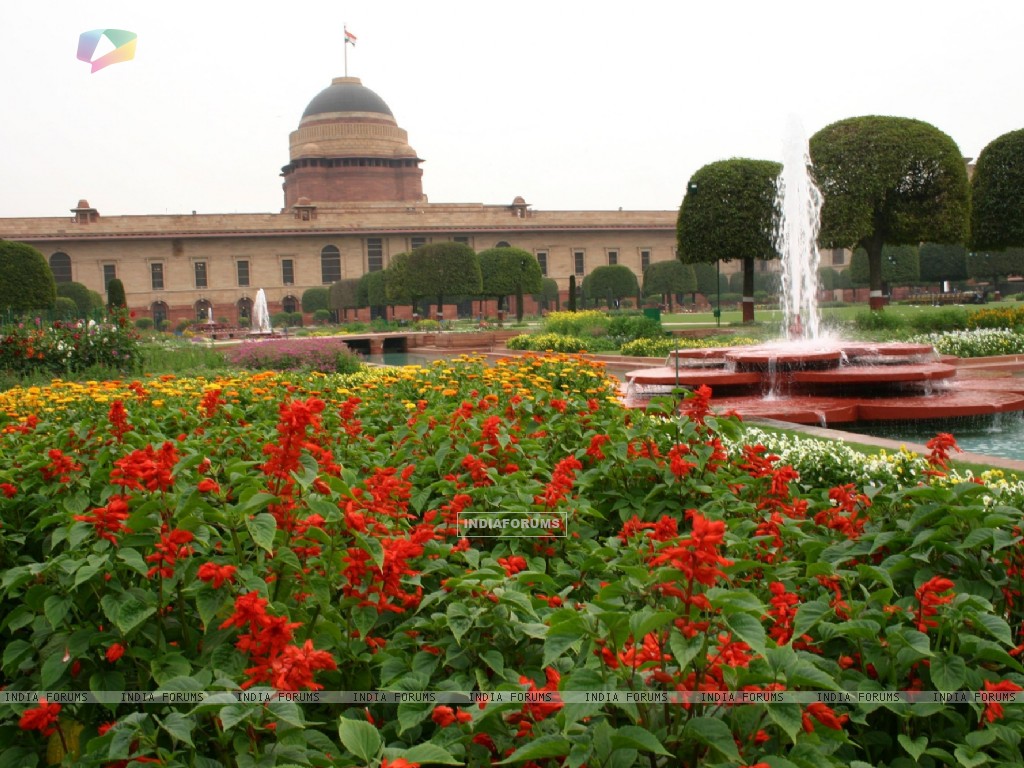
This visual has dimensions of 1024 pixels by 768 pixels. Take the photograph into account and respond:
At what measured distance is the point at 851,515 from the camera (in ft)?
9.50

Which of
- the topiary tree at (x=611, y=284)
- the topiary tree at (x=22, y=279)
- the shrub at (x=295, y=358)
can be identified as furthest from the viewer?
the topiary tree at (x=611, y=284)

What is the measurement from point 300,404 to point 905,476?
2.57m

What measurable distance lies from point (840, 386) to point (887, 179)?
13015mm

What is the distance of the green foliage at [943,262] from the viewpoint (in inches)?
1713

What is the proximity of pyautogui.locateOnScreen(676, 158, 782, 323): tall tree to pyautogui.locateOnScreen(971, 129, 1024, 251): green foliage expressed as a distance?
14.6 feet

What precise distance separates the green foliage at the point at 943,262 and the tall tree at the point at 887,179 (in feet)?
78.7

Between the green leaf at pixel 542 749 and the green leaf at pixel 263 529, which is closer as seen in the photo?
the green leaf at pixel 542 749

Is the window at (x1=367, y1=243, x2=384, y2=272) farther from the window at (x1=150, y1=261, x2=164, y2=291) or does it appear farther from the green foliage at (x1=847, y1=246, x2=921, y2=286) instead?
the green foliage at (x1=847, y1=246, x2=921, y2=286)

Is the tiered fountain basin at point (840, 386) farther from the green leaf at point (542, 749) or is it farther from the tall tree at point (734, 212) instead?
the tall tree at point (734, 212)

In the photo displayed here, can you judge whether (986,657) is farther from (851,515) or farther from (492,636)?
(492,636)

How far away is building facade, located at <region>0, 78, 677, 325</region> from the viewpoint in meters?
45.3

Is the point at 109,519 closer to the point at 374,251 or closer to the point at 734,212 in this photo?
the point at 734,212

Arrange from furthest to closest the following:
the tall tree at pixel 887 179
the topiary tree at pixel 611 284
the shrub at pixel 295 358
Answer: the topiary tree at pixel 611 284 < the tall tree at pixel 887 179 < the shrub at pixel 295 358

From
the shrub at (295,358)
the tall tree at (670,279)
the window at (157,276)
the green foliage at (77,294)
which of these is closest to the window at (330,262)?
the window at (157,276)
